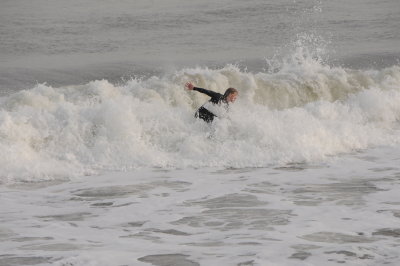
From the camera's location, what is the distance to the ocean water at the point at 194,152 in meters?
8.70

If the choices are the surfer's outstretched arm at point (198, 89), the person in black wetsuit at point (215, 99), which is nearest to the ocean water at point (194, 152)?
the person in black wetsuit at point (215, 99)

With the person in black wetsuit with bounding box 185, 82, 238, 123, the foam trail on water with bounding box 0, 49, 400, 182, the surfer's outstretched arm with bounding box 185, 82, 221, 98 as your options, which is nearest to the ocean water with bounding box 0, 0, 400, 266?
the foam trail on water with bounding box 0, 49, 400, 182

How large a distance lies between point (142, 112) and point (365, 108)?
590cm

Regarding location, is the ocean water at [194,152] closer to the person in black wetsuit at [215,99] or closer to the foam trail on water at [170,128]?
the foam trail on water at [170,128]

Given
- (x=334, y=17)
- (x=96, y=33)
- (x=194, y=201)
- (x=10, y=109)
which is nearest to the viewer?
(x=194, y=201)

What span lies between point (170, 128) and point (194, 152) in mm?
1225

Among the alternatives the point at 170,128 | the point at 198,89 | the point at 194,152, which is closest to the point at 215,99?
the point at 198,89

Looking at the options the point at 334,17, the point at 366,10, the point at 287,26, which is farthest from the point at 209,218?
the point at 366,10

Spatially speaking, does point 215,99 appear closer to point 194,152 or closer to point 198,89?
point 198,89

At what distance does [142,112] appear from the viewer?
52.6ft

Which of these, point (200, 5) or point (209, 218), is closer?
point (209, 218)

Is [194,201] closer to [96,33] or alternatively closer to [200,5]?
[96,33]

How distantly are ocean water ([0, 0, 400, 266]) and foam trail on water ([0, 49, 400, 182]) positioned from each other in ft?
0.13

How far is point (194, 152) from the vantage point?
1459cm
